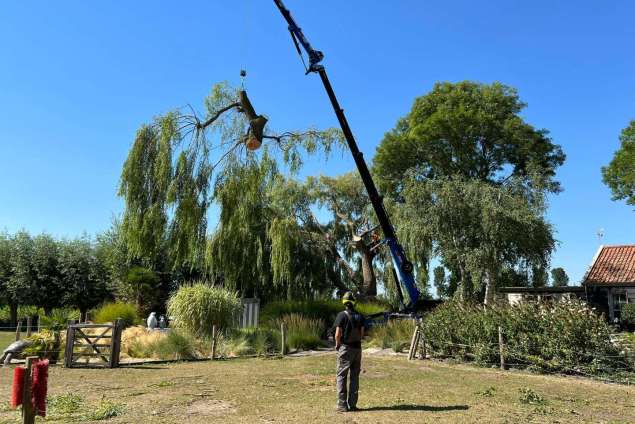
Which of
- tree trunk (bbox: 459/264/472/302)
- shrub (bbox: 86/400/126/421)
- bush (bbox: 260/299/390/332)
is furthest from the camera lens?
tree trunk (bbox: 459/264/472/302)

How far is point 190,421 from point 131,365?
7.05m

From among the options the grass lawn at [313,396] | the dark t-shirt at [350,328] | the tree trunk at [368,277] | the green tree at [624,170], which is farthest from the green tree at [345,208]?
the dark t-shirt at [350,328]

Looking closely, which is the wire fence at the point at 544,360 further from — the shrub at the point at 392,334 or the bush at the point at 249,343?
A: the bush at the point at 249,343

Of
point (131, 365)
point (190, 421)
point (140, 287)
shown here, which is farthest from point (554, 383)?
point (140, 287)

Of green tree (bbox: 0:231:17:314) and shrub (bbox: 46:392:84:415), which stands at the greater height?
green tree (bbox: 0:231:17:314)

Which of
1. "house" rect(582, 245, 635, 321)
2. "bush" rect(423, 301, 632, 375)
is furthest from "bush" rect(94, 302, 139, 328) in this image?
"house" rect(582, 245, 635, 321)

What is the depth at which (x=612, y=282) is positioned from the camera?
23938 millimetres

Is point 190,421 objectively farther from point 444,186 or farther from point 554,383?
point 444,186

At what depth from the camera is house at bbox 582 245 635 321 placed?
2369 cm

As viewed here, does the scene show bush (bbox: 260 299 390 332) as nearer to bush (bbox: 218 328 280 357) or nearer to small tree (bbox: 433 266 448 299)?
bush (bbox: 218 328 280 357)

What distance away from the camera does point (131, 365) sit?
1256 centimetres

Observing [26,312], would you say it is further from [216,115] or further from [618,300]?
[618,300]

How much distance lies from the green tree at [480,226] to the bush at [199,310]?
1018 cm

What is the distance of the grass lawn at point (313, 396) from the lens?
21.7 ft
